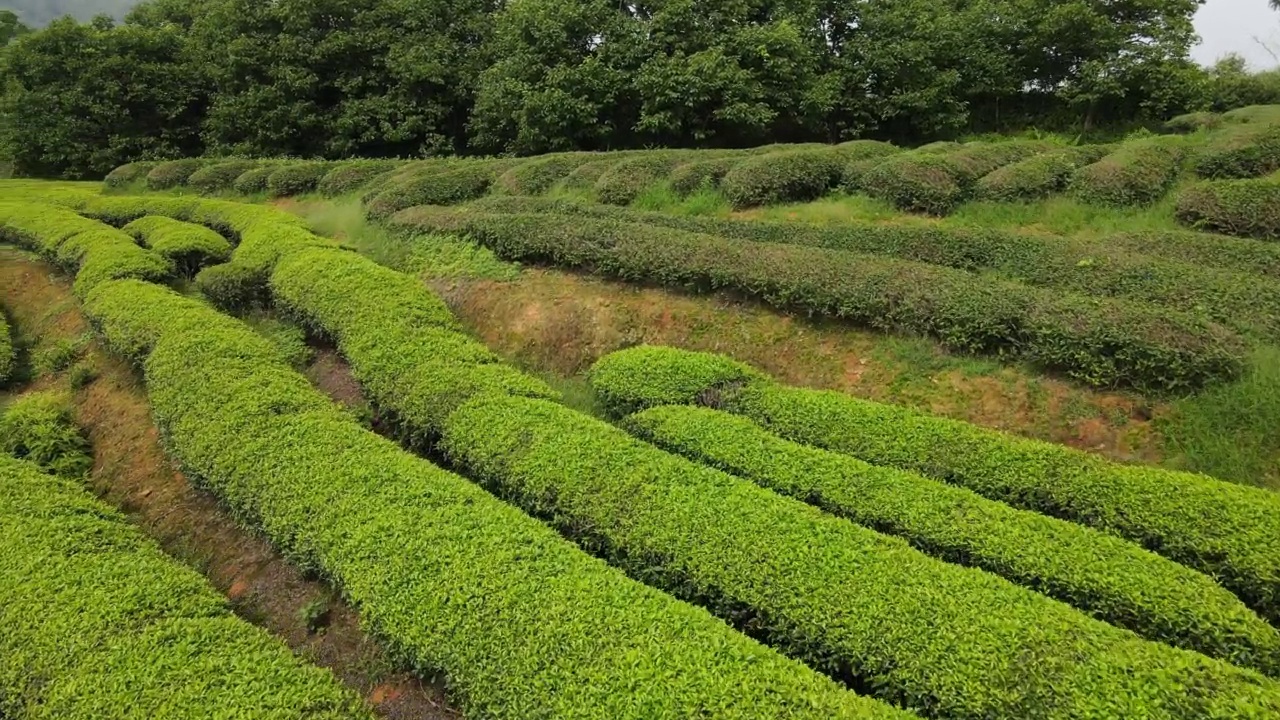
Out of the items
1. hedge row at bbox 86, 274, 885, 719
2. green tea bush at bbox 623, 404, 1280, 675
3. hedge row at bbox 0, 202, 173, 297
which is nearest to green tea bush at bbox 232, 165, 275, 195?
hedge row at bbox 0, 202, 173, 297

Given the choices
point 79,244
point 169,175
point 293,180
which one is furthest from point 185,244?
point 169,175

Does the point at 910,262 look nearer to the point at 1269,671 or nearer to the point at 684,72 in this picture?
the point at 1269,671

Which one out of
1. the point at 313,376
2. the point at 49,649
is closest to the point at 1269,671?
the point at 49,649

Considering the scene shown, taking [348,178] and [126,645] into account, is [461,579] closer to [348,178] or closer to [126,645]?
[126,645]

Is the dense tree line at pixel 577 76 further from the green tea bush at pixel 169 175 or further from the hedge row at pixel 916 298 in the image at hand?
the hedge row at pixel 916 298

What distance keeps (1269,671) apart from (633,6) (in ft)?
70.5

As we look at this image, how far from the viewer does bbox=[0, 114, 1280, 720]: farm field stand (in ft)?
13.4

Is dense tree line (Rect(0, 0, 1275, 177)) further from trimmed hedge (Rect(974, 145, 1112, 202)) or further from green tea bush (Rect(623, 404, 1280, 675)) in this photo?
green tea bush (Rect(623, 404, 1280, 675))

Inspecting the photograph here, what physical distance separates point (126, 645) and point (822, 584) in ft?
14.3

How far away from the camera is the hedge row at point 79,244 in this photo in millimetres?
11359

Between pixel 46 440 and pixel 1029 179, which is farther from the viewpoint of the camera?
pixel 1029 179

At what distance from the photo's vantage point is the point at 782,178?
40.9 feet

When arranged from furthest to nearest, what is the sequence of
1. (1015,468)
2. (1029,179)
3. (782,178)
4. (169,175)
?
(169,175)
(782,178)
(1029,179)
(1015,468)

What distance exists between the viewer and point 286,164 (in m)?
19.4
